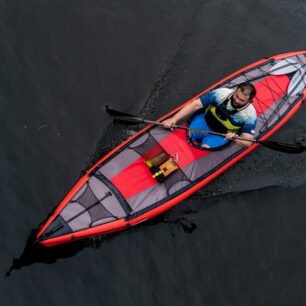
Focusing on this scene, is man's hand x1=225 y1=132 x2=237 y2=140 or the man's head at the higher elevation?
the man's head

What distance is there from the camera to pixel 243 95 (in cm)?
779

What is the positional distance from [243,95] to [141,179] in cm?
267

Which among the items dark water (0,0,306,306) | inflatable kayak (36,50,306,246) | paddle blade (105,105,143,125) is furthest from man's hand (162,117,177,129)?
dark water (0,0,306,306)

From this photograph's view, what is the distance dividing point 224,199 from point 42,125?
447cm

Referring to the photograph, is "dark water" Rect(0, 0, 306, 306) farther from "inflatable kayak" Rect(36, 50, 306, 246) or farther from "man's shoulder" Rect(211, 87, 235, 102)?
"man's shoulder" Rect(211, 87, 235, 102)

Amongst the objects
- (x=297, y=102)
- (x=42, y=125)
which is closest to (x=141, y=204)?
(x=42, y=125)

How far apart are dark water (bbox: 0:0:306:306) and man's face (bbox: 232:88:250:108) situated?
214cm

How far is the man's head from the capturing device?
25.2 feet

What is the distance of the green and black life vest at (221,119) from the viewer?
28.1ft

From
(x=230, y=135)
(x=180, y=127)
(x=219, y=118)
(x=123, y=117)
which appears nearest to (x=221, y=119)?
(x=219, y=118)

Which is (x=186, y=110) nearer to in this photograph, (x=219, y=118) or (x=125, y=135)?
(x=219, y=118)

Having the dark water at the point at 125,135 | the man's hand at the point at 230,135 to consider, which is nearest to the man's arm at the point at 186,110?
the man's hand at the point at 230,135

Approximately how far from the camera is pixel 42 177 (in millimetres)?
8664

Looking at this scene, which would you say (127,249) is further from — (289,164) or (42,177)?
(289,164)
